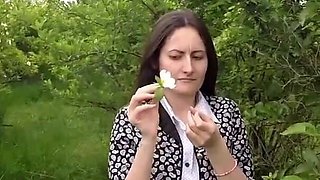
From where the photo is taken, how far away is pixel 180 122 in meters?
2.33

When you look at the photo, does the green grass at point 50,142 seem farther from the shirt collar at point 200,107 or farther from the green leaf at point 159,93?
the green leaf at point 159,93

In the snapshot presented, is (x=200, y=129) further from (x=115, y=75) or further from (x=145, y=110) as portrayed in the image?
(x=115, y=75)

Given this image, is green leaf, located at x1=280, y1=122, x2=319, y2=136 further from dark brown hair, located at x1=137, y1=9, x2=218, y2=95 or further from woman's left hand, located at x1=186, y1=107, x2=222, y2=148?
dark brown hair, located at x1=137, y1=9, x2=218, y2=95

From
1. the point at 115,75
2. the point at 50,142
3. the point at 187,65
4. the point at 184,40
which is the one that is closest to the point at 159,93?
the point at 187,65

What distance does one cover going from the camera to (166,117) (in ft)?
7.64

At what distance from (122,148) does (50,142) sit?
375 centimetres

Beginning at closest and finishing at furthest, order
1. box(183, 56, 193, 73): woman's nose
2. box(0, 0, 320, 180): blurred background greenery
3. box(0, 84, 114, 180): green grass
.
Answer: box(183, 56, 193, 73): woman's nose → box(0, 0, 320, 180): blurred background greenery → box(0, 84, 114, 180): green grass

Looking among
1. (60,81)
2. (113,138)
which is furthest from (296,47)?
(60,81)

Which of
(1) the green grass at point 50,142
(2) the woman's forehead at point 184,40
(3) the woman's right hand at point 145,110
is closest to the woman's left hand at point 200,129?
(3) the woman's right hand at point 145,110

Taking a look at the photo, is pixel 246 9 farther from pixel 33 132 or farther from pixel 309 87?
pixel 33 132

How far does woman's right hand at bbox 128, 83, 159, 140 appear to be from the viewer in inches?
78.0

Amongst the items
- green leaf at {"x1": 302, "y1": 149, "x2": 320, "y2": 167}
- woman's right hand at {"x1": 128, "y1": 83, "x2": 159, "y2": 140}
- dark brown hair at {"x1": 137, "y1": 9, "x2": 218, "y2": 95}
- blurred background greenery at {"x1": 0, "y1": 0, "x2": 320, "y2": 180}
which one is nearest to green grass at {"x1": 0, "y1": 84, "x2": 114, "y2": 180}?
blurred background greenery at {"x1": 0, "y1": 0, "x2": 320, "y2": 180}

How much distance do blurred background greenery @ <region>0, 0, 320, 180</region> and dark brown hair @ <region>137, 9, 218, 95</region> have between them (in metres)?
0.21

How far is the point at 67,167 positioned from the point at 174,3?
2439 mm
